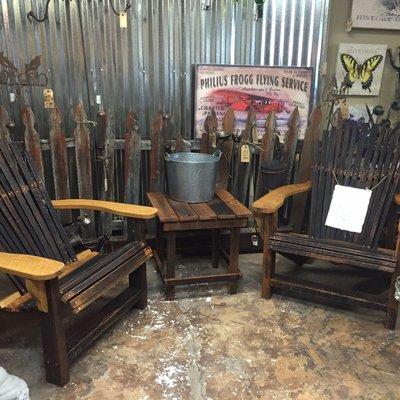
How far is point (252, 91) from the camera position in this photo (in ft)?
10.1

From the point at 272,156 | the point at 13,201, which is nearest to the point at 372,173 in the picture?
the point at 272,156

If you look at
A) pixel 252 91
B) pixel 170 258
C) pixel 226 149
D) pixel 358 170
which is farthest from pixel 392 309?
pixel 252 91

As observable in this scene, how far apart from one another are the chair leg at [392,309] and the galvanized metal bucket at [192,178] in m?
1.23

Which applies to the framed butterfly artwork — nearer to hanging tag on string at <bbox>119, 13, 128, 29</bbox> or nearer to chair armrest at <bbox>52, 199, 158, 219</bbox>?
hanging tag on string at <bbox>119, 13, 128, 29</bbox>

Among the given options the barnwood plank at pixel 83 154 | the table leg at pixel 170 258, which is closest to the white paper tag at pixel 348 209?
the table leg at pixel 170 258

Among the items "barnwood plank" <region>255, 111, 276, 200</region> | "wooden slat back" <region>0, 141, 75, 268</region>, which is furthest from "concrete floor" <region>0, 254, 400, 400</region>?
"barnwood plank" <region>255, 111, 276, 200</region>

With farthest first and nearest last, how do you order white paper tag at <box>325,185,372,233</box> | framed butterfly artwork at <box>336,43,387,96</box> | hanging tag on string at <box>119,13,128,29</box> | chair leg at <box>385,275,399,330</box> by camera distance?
framed butterfly artwork at <box>336,43,387,96</box> → hanging tag on string at <box>119,13,128,29</box> → white paper tag at <box>325,185,372,233</box> → chair leg at <box>385,275,399,330</box>

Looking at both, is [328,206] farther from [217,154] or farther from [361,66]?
[361,66]

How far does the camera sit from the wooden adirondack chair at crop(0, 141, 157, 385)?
1678mm

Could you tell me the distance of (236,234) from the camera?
2.53m

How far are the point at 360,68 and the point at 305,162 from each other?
37.8 inches

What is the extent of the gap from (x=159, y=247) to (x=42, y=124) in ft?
3.93

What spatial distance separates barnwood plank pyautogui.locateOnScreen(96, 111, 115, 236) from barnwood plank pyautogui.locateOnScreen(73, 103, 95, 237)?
0.28ft

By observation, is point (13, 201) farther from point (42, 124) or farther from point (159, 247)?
point (159, 247)
